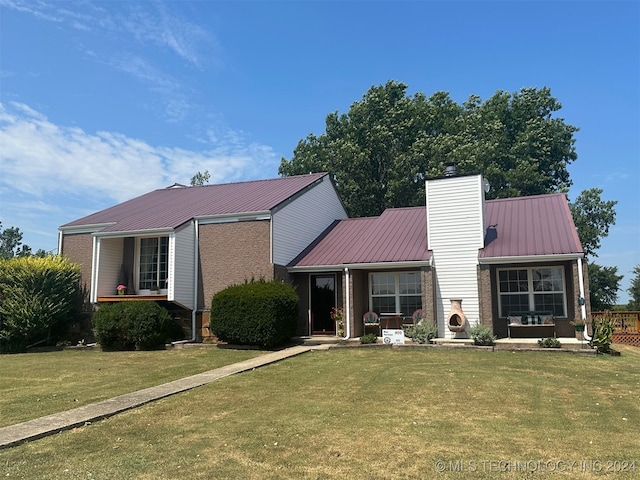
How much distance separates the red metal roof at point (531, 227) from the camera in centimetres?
1666

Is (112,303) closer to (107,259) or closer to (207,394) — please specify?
(107,259)

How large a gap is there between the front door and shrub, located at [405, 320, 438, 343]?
3925 mm

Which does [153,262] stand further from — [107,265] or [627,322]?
[627,322]

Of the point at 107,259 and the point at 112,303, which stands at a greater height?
the point at 107,259

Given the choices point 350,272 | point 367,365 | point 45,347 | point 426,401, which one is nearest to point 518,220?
point 350,272

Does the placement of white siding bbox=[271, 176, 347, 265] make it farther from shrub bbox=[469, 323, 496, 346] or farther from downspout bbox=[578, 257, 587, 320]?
downspout bbox=[578, 257, 587, 320]

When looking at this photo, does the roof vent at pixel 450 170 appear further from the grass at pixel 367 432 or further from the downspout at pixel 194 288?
the downspout at pixel 194 288

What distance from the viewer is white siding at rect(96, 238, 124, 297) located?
19.8 metres

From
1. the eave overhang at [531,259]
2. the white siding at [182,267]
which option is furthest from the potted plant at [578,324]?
the white siding at [182,267]

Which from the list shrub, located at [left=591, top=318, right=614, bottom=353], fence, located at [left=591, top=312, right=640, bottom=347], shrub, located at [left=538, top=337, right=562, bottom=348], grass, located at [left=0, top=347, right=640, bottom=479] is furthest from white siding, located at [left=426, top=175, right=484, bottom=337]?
grass, located at [left=0, top=347, right=640, bottom=479]

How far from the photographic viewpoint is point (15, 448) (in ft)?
20.0

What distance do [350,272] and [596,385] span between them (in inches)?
394

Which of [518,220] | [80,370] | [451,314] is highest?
[518,220]

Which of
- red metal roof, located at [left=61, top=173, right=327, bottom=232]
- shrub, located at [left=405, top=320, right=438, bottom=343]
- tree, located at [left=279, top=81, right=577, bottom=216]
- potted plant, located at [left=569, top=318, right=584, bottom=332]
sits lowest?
shrub, located at [left=405, top=320, right=438, bottom=343]
